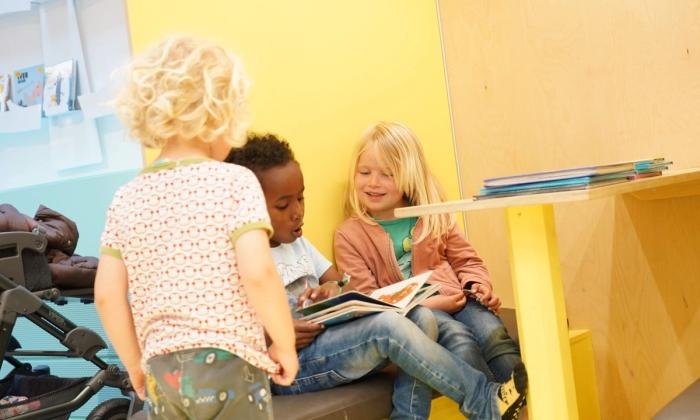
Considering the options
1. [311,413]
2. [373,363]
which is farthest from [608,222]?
[311,413]

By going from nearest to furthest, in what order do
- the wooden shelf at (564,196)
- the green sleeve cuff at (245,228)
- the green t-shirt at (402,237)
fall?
the green sleeve cuff at (245,228), the wooden shelf at (564,196), the green t-shirt at (402,237)

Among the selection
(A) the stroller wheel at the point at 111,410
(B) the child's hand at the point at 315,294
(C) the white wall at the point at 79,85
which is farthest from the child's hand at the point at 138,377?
(C) the white wall at the point at 79,85

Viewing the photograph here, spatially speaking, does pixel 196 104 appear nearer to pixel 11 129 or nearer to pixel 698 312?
pixel 698 312

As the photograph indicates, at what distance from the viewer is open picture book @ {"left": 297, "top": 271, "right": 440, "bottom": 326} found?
1.82 metres

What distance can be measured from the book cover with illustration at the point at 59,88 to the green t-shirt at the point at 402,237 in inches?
51.3

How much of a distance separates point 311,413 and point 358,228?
80 cm

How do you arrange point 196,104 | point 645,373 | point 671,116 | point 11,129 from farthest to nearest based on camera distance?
1. point 11,129
2. point 645,373
3. point 671,116
4. point 196,104

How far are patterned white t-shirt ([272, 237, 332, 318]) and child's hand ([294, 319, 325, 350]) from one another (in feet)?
0.40

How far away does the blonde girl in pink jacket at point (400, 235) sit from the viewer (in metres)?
2.29

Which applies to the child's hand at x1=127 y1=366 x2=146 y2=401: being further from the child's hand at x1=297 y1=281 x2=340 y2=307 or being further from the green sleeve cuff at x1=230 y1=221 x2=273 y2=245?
the child's hand at x1=297 y1=281 x2=340 y2=307

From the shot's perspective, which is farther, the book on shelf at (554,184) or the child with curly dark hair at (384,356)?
the child with curly dark hair at (384,356)

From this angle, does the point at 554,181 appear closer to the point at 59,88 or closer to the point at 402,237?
the point at 402,237

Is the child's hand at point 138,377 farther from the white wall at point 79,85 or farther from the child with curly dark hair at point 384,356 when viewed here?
the white wall at point 79,85

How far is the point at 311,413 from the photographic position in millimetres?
1704
